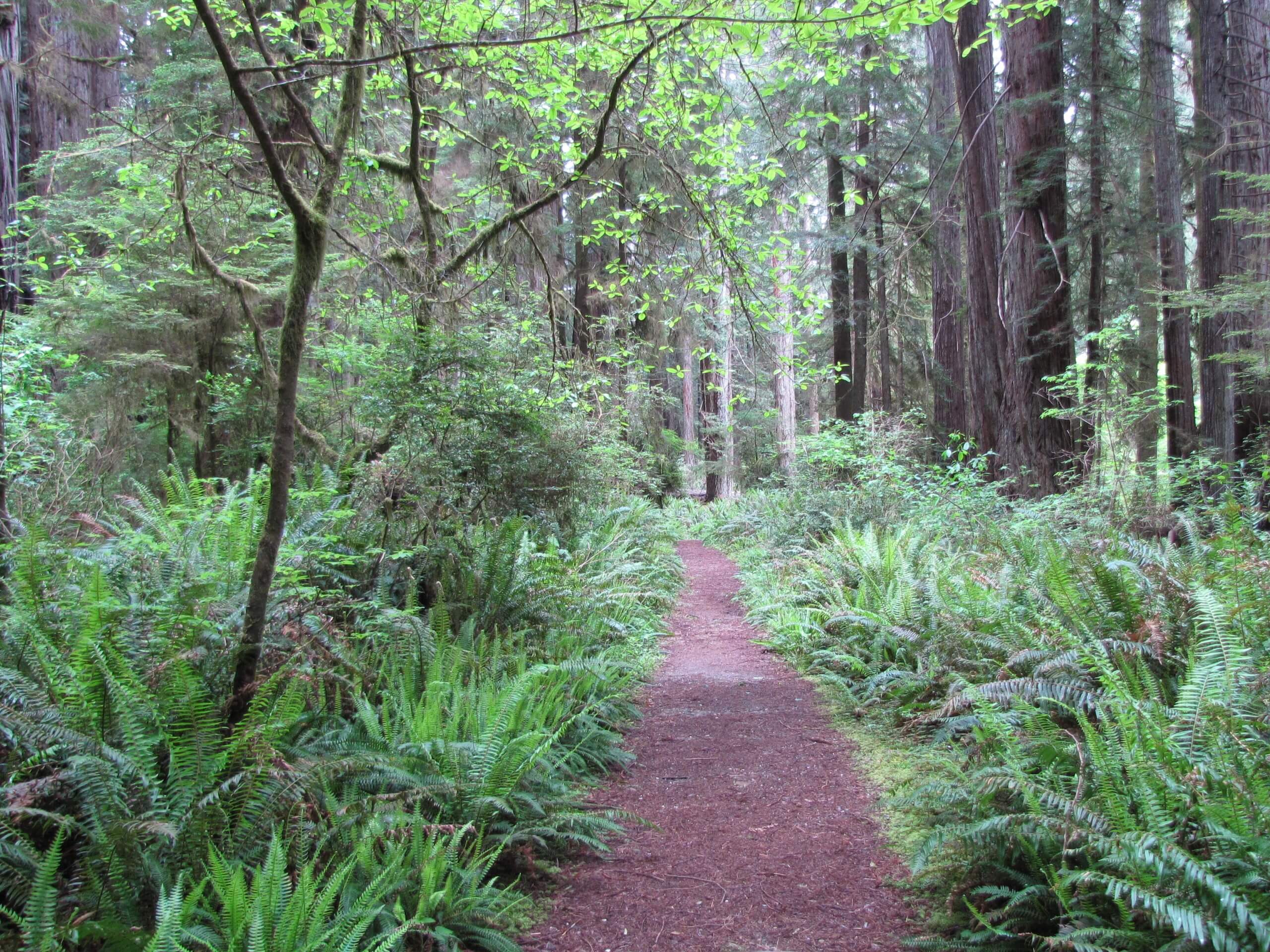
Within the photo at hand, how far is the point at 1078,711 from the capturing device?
2705 millimetres

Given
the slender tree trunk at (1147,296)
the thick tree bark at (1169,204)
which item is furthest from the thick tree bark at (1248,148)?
the slender tree trunk at (1147,296)

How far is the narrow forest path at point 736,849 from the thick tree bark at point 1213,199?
7.77 m

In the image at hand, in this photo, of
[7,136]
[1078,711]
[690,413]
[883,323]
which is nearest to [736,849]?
[1078,711]

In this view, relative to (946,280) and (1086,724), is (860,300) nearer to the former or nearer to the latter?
(946,280)

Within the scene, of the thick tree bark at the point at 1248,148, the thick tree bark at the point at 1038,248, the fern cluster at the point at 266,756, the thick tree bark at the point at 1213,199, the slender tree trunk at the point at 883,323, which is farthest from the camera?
the slender tree trunk at the point at 883,323

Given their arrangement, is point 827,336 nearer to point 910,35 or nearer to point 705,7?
point 910,35

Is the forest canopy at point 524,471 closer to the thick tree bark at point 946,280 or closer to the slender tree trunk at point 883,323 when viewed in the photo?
the thick tree bark at point 946,280

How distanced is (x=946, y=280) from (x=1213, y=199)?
14.3 ft

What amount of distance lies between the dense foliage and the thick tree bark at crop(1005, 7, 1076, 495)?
1985 mm

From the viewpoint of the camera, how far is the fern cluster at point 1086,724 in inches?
83.6

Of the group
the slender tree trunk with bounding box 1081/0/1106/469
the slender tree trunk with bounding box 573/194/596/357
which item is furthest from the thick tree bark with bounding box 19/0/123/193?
the slender tree trunk with bounding box 1081/0/1106/469

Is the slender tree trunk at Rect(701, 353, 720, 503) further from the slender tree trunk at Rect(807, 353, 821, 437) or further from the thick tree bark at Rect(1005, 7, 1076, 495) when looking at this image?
the thick tree bark at Rect(1005, 7, 1076, 495)

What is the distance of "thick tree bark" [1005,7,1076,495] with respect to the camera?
8664 mm

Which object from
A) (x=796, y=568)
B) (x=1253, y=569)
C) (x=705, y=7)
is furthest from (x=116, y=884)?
(x=796, y=568)
